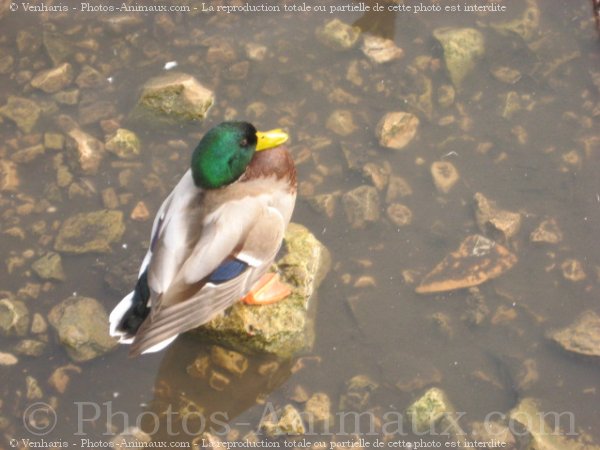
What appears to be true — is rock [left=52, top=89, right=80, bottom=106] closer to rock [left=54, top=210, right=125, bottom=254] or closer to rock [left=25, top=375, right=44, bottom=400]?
rock [left=54, top=210, right=125, bottom=254]

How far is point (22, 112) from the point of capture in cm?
602

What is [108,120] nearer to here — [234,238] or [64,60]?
[64,60]

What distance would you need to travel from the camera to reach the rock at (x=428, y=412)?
15.9 ft

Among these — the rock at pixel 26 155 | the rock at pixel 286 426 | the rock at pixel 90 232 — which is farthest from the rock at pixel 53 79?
the rock at pixel 286 426

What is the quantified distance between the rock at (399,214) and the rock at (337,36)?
1448 millimetres

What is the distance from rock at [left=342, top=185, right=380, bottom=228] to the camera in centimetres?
560

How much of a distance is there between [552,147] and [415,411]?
2.23 m

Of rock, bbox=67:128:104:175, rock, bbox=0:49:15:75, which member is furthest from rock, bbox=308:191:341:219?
rock, bbox=0:49:15:75

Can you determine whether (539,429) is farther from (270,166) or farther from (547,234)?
(270,166)

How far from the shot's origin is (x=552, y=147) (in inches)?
231

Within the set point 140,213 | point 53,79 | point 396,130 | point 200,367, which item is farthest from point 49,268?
point 396,130

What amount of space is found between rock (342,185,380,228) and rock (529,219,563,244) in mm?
1055

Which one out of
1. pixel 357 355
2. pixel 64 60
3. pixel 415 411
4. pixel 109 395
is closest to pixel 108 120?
pixel 64 60

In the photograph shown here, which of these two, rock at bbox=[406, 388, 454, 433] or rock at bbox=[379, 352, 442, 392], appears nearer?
rock at bbox=[406, 388, 454, 433]
